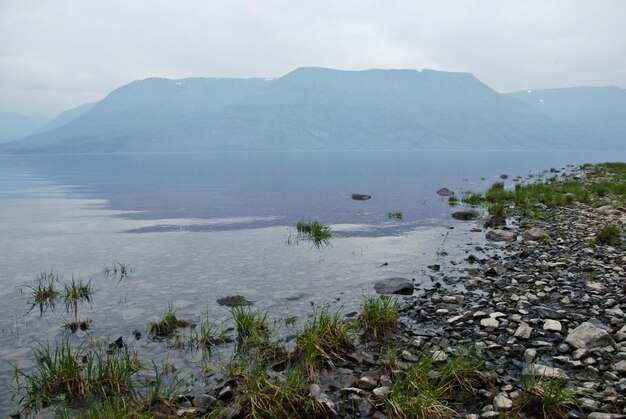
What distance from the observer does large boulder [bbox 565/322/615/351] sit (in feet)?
29.1

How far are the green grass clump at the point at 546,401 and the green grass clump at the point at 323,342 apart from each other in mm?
3828

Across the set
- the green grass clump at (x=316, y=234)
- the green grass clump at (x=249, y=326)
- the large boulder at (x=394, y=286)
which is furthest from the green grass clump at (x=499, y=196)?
the green grass clump at (x=249, y=326)

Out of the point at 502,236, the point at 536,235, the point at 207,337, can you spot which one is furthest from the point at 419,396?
the point at 502,236

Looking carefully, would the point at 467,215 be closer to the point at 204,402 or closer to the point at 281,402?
the point at 281,402

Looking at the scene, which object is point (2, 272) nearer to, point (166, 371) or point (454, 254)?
point (166, 371)

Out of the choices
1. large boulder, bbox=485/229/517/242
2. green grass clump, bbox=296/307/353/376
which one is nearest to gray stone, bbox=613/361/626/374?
green grass clump, bbox=296/307/353/376

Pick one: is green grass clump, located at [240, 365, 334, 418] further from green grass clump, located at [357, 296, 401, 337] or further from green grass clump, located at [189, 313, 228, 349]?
green grass clump, located at [357, 296, 401, 337]

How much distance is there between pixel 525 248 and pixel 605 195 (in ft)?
61.3

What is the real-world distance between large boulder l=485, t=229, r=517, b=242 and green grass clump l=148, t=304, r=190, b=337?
1595cm

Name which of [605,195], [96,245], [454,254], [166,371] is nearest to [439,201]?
[605,195]

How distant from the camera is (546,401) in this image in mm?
6938

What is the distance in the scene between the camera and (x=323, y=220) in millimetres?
32031

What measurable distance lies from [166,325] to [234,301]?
2.55 m

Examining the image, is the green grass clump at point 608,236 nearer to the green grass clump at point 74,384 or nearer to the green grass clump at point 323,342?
the green grass clump at point 323,342
